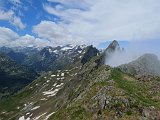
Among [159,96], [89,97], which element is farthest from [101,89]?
[159,96]

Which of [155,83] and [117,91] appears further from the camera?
[155,83]

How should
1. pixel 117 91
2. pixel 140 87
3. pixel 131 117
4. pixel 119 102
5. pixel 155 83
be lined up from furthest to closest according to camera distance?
pixel 155 83 → pixel 140 87 → pixel 117 91 → pixel 119 102 → pixel 131 117

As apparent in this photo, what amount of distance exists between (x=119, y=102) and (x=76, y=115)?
10.9 meters

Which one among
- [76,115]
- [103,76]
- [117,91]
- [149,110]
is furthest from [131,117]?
[103,76]

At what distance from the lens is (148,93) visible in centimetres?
7562

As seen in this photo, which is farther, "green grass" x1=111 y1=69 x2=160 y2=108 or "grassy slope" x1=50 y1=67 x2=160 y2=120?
"green grass" x1=111 y1=69 x2=160 y2=108

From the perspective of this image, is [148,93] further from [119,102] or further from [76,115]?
[76,115]

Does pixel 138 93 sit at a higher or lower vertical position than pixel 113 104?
higher

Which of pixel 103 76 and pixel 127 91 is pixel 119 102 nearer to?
pixel 127 91

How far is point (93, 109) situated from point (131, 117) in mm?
10048

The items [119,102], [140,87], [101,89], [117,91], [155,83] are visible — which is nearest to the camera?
[119,102]

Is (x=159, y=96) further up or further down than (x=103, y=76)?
further down

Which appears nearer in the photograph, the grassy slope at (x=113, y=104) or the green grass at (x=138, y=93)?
the grassy slope at (x=113, y=104)

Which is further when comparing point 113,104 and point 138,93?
point 138,93
